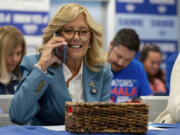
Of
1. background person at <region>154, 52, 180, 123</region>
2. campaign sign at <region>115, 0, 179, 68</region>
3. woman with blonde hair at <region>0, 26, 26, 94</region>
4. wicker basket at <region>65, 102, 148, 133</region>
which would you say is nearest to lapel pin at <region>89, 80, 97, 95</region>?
background person at <region>154, 52, 180, 123</region>

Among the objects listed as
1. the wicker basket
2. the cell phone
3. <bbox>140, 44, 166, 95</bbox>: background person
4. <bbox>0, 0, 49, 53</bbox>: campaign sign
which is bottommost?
<bbox>140, 44, 166, 95</bbox>: background person

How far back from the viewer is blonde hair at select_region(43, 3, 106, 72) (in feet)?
8.59

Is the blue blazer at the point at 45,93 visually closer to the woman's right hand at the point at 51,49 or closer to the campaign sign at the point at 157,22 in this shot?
the woman's right hand at the point at 51,49

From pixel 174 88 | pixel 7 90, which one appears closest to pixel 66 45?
pixel 174 88

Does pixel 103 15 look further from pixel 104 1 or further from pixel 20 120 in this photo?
pixel 20 120

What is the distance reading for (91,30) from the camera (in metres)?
2.77

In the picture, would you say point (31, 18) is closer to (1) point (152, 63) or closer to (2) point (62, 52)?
(1) point (152, 63)

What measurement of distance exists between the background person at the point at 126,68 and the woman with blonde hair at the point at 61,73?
1572 millimetres

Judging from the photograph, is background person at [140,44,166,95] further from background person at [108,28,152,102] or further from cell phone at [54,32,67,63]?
cell phone at [54,32,67,63]

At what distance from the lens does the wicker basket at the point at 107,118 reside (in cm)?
159

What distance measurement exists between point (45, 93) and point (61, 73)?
18 cm

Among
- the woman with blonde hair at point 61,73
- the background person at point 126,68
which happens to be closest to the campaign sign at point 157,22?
the background person at point 126,68

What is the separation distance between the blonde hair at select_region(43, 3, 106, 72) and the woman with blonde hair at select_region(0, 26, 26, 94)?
1.40 meters

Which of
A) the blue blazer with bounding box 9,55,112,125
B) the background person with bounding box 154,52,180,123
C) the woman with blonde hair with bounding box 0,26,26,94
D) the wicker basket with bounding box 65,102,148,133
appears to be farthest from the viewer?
the woman with blonde hair with bounding box 0,26,26,94
